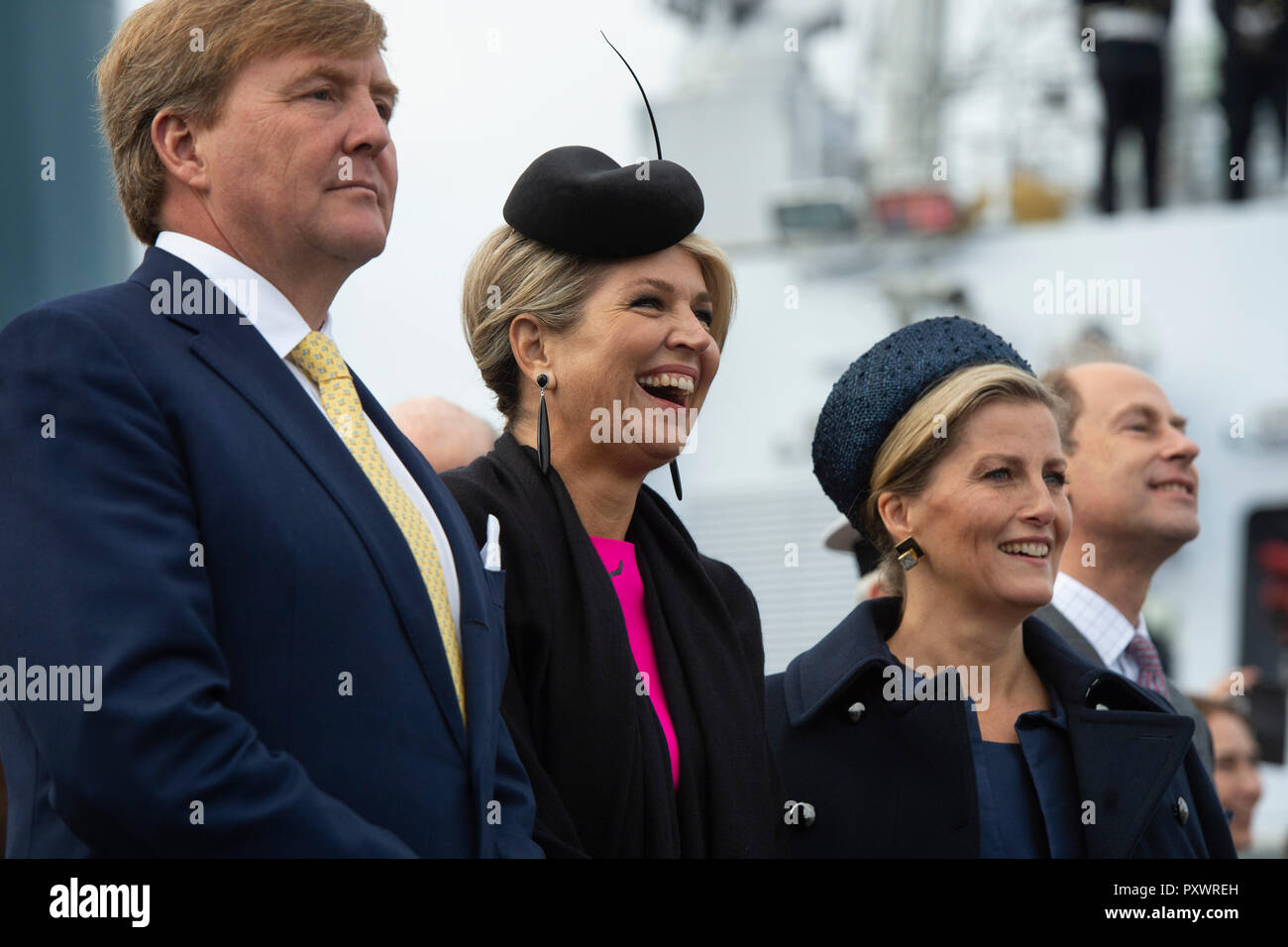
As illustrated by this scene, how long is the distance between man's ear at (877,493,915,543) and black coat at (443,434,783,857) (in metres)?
0.45

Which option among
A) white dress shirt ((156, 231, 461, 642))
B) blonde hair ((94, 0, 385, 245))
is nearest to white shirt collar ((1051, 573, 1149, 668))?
white dress shirt ((156, 231, 461, 642))

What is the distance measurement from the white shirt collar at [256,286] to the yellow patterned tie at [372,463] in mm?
36

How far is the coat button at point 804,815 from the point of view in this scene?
3.12 metres

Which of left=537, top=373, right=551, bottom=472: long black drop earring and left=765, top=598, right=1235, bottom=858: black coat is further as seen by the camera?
left=765, top=598, right=1235, bottom=858: black coat

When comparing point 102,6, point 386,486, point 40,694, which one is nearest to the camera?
point 40,694

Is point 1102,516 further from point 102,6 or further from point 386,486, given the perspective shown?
point 102,6

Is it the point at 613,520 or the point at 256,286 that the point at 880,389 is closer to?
the point at 613,520

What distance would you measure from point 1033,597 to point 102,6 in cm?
1175

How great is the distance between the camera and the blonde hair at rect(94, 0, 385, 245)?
7.95 feet

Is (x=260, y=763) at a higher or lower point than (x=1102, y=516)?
lower

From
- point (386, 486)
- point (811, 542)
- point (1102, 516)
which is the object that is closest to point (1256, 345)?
point (811, 542)

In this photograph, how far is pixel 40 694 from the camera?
2004 millimetres

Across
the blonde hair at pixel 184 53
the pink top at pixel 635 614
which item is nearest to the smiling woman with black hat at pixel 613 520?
the pink top at pixel 635 614

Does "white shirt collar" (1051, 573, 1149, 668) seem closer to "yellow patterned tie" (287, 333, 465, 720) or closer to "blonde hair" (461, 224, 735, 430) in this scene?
"blonde hair" (461, 224, 735, 430)
